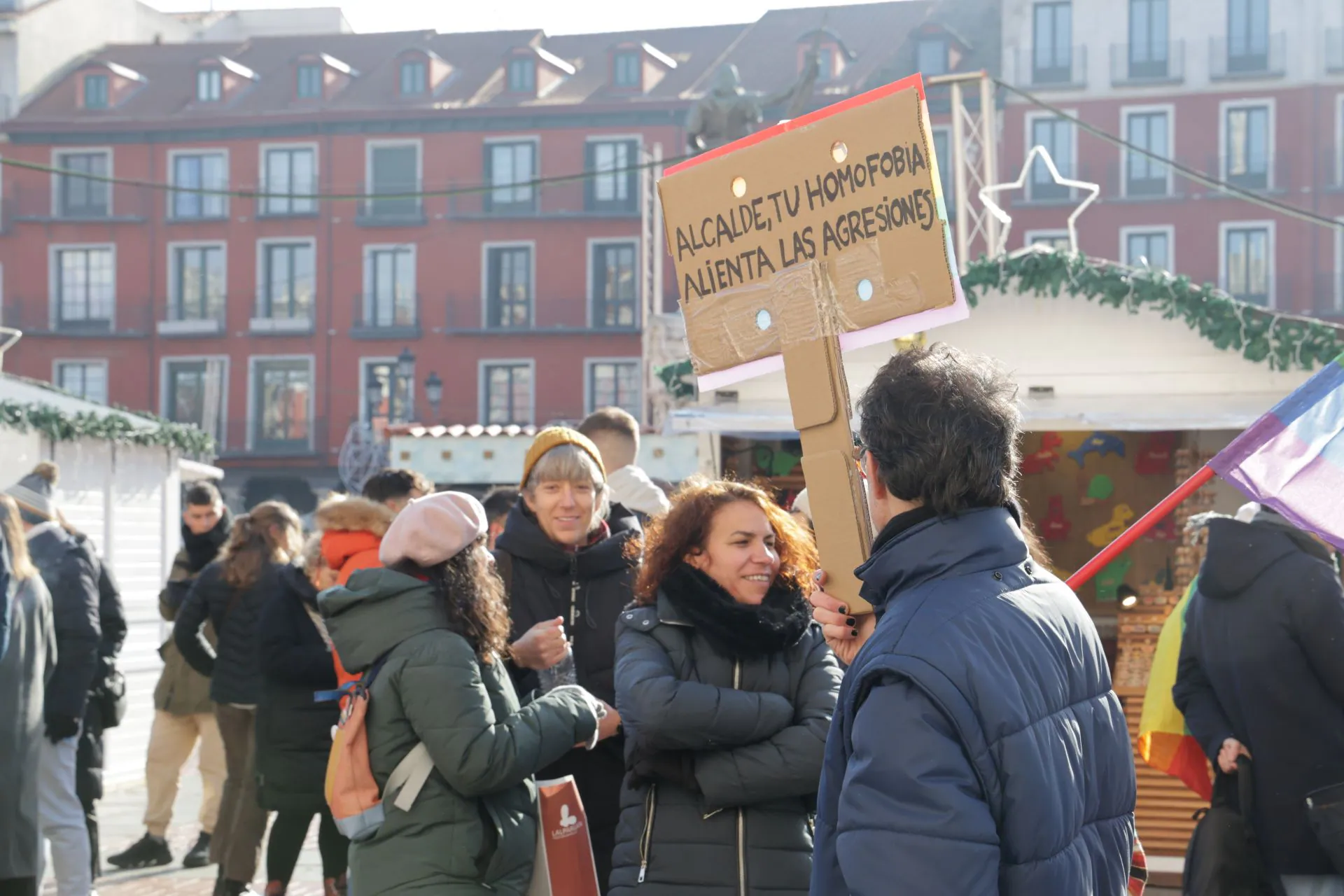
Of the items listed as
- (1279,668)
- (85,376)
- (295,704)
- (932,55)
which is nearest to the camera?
(1279,668)

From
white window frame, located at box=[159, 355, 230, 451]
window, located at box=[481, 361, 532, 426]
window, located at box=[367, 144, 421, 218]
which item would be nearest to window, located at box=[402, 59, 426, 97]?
window, located at box=[367, 144, 421, 218]

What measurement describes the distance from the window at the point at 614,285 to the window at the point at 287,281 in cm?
731

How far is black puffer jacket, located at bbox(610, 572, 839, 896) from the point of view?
3.59 m

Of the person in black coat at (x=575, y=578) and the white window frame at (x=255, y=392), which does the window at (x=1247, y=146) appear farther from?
the person in black coat at (x=575, y=578)

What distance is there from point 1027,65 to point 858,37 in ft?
20.3

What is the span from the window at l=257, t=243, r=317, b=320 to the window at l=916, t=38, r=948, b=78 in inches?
638

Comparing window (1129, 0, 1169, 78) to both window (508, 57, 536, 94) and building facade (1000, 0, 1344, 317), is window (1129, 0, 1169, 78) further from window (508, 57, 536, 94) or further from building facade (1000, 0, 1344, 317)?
window (508, 57, 536, 94)

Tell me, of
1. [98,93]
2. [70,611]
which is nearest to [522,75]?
[98,93]

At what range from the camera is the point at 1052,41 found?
41.3m

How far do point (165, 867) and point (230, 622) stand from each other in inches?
62.2

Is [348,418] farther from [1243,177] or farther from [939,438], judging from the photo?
[939,438]

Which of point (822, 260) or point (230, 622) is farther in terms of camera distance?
point (230, 622)

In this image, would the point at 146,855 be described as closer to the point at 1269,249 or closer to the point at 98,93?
the point at 1269,249

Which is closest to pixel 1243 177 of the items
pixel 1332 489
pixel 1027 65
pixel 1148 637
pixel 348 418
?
pixel 1027 65
